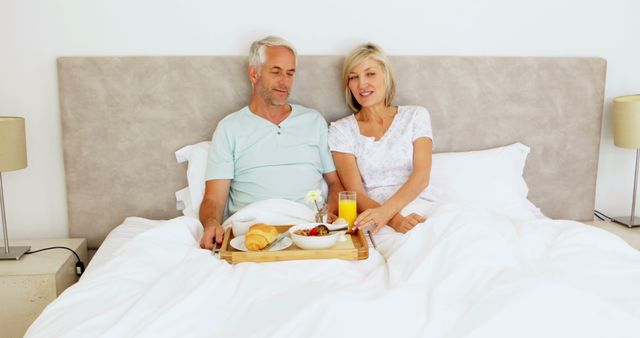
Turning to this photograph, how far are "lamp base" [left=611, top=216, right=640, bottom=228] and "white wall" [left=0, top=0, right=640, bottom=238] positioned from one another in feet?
1.98

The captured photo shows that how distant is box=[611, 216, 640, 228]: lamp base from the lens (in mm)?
2553

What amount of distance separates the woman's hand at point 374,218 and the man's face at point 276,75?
60 cm

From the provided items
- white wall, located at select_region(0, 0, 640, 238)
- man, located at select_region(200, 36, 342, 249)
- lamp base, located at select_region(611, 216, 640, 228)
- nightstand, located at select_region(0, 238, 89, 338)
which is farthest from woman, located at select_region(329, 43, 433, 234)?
nightstand, located at select_region(0, 238, 89, 338)

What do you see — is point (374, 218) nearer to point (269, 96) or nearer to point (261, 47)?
point (269, 96)

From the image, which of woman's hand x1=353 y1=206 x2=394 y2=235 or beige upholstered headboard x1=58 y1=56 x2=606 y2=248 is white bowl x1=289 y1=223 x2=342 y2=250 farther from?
beige upholstered headboard x1=58 y1=56 x2=606 y2=248

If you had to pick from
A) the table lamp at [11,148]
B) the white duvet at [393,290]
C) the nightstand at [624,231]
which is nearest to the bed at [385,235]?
the white duvet at [393,290]

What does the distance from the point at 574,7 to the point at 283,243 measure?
184 cm

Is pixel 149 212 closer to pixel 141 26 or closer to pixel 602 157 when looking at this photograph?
pixel 141 26

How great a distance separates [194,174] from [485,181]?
4.00 feet

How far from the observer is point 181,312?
4.36 ft

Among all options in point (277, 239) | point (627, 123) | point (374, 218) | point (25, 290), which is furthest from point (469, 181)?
point (25, 290)

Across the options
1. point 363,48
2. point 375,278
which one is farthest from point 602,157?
point 375,278

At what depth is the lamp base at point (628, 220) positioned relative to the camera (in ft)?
8.38

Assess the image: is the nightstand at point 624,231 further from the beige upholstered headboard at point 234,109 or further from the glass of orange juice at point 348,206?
the glass of orange juice at point 348,206
